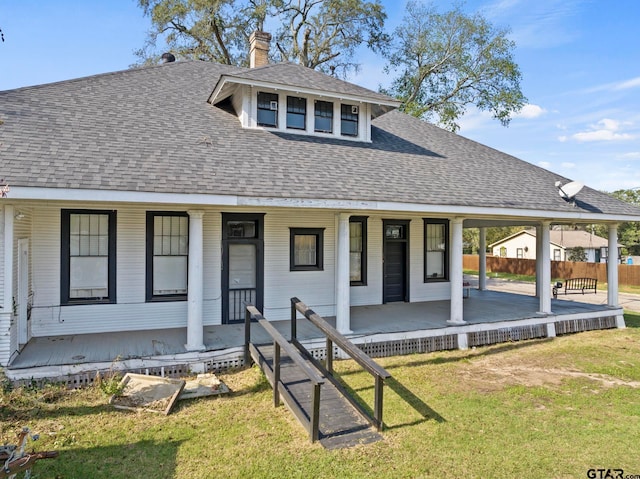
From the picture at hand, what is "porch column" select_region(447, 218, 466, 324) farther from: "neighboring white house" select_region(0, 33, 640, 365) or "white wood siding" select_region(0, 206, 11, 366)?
"white wood siding" select_region(0, 206, 11, 366)

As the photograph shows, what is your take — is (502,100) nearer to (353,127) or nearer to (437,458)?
(353,127)

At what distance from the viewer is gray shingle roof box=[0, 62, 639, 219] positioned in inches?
271

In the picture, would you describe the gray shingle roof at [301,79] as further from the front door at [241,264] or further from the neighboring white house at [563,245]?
the neighboring white house at [563,245]

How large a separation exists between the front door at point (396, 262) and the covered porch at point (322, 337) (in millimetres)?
440

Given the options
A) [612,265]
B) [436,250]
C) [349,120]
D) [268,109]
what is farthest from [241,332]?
[612,265]

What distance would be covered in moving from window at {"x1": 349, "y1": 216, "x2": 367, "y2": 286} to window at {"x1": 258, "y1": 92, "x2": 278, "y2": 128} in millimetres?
3314

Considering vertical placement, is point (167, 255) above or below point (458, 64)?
below

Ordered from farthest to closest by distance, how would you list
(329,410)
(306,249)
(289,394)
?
(306,249), (289,394), (329,410)

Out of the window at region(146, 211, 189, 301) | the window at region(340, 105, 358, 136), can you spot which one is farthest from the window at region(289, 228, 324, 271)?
the window at region(340, 105, 358, 136)

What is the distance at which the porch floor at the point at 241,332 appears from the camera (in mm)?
6844

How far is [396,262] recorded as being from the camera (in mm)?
12008

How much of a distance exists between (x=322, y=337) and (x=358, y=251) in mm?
3555

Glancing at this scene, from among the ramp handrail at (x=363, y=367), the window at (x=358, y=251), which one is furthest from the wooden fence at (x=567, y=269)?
the ramp handrail at (x=363, y=367)

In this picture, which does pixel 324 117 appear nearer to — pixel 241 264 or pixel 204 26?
pixel 241 264
